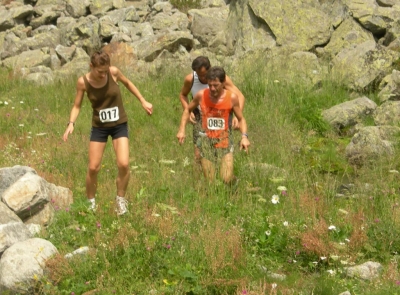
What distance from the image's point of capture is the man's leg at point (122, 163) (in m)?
7.64

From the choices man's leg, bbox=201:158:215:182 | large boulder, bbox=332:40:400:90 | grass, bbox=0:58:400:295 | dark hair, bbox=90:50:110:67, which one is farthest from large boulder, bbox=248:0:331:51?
dark hair, bbox=90:50:110:67

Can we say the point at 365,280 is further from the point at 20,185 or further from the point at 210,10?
the point at 210,10

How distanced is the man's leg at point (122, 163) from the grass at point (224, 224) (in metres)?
0.23

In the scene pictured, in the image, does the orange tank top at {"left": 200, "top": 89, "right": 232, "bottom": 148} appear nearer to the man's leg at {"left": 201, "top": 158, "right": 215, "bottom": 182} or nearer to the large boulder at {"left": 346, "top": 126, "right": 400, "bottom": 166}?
the man's leg at {"left": 201, "top": 158, "right": 215, "bottom": 182}

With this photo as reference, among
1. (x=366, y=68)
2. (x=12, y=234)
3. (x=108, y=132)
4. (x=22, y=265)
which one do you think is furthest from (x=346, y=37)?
(x=22, y=265)

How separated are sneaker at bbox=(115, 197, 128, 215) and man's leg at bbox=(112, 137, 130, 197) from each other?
11 cm

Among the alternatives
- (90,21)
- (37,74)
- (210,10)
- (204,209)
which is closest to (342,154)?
(204,209)

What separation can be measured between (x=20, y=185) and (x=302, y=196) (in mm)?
3007

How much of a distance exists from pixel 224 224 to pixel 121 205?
1.14m

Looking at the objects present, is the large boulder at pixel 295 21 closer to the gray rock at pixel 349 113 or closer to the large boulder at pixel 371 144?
the gray rock at pixel 349 113

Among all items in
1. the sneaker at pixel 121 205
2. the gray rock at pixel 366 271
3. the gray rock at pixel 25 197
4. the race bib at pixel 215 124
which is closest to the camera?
the gray rock at pixel 366 271

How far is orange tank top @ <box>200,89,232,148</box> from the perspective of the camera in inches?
330

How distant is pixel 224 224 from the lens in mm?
7129

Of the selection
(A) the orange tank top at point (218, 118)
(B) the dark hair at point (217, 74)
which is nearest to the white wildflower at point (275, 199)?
(A) the orange tank top at point (218, 118)
